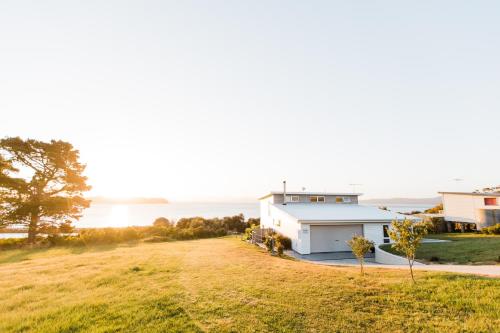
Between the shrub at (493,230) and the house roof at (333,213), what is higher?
the house roof at (333,213)

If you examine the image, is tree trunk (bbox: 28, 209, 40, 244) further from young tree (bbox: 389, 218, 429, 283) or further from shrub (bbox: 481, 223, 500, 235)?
shrub (bbox: 481, 223, 500, 235)

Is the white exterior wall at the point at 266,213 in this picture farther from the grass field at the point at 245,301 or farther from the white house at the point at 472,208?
the white house at the point at 472,208

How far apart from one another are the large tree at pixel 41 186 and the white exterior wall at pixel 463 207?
43.8 m

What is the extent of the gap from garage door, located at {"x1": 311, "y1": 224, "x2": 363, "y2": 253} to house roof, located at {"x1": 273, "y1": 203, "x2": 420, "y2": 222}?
98cm

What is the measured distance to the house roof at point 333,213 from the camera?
76.1 feet

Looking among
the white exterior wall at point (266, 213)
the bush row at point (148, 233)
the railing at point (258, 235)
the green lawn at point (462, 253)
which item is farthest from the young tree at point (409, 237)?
the bush row at point (148, 233)

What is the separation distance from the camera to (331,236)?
78.1 feet

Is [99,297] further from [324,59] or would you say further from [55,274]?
[324,59]

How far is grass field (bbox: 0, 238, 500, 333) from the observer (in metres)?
7.68

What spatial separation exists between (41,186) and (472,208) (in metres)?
48.4

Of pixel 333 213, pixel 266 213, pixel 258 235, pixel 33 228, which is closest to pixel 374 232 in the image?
pixel 333 213

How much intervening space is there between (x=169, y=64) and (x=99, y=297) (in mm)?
17785

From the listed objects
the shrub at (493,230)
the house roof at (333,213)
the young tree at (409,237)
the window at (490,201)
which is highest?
the window at (490,201)

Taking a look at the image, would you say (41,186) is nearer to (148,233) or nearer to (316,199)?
(148,233)
